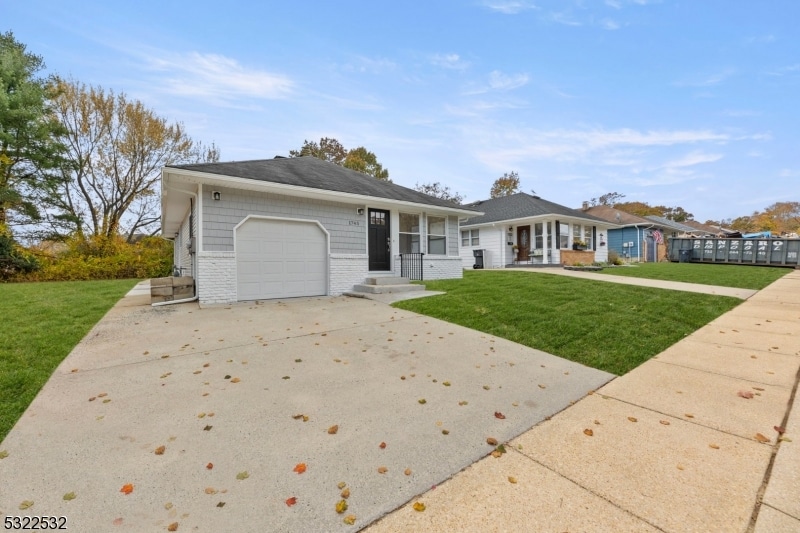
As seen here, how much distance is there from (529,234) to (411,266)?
9.90 meters

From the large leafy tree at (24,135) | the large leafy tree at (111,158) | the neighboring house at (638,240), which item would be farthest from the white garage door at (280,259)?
the neighboring house at (638,240)

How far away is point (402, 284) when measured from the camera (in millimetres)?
10117

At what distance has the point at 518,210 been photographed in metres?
18.4

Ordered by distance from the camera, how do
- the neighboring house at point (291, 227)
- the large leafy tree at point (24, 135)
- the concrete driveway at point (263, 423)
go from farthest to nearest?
the large leafy tree at point (24, 135)
the neighboring house at point (291, 227)
the concrete driveway at point (263, 423)

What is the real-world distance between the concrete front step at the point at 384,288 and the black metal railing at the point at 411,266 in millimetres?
1772

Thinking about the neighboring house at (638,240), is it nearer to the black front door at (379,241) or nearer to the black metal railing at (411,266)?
the black metal railing at (411,266)

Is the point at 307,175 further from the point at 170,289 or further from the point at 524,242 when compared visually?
the point at 524,242

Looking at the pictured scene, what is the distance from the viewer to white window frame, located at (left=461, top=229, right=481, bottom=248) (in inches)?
781

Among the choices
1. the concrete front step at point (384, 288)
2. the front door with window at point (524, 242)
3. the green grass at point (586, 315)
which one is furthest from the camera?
the front door with window at point (524, 242)

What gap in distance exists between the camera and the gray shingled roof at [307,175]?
8141 millimetres

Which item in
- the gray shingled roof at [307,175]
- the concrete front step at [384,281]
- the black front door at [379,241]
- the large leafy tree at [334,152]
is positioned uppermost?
the large leafy tree at [334,152]

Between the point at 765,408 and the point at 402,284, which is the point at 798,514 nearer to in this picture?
the point at 765,408

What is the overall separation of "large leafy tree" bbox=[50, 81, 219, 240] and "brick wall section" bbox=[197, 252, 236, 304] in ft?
52.8

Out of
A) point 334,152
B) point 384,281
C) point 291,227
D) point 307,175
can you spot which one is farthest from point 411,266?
point 334,152
